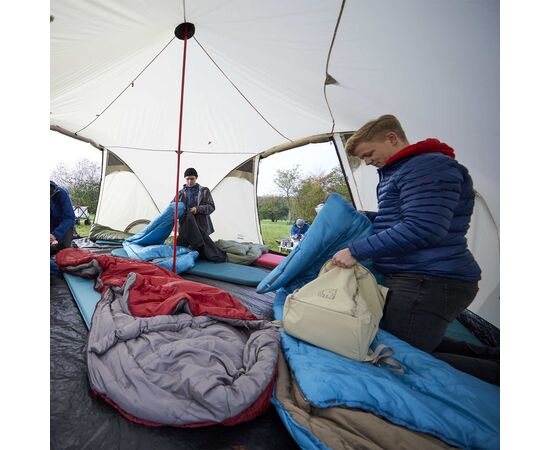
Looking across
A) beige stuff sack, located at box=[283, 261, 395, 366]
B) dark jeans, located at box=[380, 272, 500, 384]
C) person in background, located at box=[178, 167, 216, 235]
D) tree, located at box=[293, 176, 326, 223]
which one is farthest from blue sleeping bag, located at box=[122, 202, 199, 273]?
tree, located at box=[293, 176, 326, 223]

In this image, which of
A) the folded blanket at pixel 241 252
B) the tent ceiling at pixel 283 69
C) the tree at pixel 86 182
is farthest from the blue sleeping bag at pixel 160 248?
the tree at pixel 86 182

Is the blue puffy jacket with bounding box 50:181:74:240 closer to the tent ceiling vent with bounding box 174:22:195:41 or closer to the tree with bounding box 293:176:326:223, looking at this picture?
the tent ceiling vent with bounding box 174:22:195:41

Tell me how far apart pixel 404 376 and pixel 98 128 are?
4.67 meters

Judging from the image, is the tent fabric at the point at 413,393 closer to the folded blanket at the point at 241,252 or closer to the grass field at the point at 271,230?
the folded blanket at the point at 241,252

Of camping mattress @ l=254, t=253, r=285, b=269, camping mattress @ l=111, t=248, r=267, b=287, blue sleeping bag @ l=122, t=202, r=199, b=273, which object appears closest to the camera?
camping mattress @ l=111, t=248, r=267, b=287

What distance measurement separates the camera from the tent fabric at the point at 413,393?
67 cm

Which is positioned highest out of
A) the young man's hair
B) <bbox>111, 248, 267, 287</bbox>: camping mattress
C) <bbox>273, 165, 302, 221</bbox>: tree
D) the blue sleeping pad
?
<bbox>273, 165, 302, 221</bbox>: tree

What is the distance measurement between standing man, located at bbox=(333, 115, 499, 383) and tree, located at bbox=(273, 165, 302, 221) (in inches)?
241

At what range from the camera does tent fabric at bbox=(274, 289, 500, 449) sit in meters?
0.67

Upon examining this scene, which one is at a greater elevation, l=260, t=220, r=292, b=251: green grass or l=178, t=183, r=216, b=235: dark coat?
l=178, t=183, r=216, b=235: dark coat

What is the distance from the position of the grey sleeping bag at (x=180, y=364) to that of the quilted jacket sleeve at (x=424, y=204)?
598 mm

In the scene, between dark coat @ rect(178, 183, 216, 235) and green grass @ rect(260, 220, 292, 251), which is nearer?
dark coat @ rect(178, 183, 216, 235)
